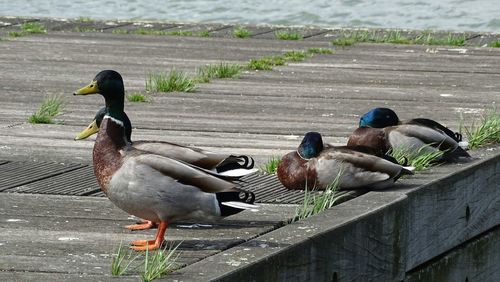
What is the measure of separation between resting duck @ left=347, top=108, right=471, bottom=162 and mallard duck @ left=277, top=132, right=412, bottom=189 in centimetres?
53

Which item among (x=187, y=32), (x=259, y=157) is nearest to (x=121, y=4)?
(x=187, y=32)

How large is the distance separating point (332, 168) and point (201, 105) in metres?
3.91

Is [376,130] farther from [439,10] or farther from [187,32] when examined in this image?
[439,10]

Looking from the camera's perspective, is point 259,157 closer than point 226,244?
No

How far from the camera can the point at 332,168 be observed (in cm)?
716

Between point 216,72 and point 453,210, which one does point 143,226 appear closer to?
point 453,210

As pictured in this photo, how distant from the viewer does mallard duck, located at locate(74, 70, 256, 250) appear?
5.90 metres

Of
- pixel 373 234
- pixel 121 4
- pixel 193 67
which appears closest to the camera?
pixel 373 234

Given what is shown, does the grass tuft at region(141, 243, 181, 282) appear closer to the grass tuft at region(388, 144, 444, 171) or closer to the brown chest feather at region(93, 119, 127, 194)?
the brown chest feather at region(93, 119, 127, 194)

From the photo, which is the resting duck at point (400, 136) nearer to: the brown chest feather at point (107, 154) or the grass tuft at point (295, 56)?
the brown chest feather at point (107, 154)

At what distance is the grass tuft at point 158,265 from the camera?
210 inches

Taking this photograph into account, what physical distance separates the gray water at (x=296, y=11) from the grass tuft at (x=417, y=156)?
1812cm

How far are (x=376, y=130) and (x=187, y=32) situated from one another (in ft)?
32.2

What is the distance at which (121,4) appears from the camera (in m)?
31.6
